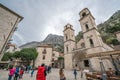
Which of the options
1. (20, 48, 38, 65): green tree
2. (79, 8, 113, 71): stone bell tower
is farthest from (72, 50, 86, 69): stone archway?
(20, 48, 38, 65): green tree

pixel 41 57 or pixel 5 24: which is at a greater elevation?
pixel 5 24

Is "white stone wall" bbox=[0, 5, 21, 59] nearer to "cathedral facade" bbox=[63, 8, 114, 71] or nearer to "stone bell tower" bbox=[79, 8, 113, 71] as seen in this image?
"cathedral facade" bbox=[63, 8, 114, 71]

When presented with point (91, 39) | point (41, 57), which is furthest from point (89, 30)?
point (41, 57)

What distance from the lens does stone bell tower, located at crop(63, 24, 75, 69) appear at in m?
27.4

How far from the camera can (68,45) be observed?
29.9 metres

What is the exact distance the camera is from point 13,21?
70.3ft

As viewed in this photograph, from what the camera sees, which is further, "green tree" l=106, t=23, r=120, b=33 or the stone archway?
"green tree" l=106, t=23, r=120, b=33

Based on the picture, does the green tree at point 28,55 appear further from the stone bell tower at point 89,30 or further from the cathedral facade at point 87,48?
the stone bell tower at point 89,30

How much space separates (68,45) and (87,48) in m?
7.84

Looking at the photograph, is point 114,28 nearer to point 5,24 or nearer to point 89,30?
point 89,30

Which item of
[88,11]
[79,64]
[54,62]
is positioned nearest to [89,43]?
[79,64]

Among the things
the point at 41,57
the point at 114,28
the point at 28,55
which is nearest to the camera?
the point at 28,55

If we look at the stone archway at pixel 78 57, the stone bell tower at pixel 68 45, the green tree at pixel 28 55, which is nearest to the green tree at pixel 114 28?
the stone bell tower at pixel 68 45

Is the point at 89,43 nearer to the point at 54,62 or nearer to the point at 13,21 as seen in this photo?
the point at 13,21
